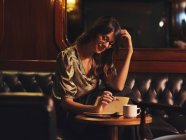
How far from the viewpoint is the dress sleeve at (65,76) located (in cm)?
305

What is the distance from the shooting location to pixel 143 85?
4.25 metres

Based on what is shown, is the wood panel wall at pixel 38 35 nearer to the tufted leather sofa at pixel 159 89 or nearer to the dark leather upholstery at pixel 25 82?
the tufted leather sofa at pixel 159 89

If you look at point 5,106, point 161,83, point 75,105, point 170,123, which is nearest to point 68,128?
point 75,105

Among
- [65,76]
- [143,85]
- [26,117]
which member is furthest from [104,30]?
[26,117]

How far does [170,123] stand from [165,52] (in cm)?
98

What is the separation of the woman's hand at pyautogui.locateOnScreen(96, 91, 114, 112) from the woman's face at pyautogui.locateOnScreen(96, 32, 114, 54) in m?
0.52

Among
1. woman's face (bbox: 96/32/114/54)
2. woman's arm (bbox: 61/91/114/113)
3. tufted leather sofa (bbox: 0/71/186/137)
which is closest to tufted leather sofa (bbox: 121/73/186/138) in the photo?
tufted leather sofa (bbox: 0/71/186/137)

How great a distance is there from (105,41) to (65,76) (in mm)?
399

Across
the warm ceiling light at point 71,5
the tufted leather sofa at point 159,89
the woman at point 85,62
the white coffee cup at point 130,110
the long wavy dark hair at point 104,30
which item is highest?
the warm ceiling light at point 71,5

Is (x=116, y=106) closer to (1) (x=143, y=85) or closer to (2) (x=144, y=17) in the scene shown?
(1) (x=143, y=85)

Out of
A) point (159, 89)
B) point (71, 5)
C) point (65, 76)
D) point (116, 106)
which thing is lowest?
point (159, 89)

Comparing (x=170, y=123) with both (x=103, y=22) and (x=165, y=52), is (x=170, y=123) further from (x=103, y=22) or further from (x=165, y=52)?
(x=103, y=22)

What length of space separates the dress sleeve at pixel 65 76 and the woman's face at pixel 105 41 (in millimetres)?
235

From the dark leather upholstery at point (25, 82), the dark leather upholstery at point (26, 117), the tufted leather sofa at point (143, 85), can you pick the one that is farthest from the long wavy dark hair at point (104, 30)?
the dark leather upholstery at point (26, 117)
